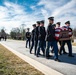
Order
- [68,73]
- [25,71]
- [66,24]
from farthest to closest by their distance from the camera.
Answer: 1. [66,24]
2. [25,71]
3. [68,73]

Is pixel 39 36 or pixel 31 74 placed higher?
pixel 39 36

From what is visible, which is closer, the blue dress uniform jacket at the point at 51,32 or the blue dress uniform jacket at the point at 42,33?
the blue dress uniform jacket at the point at 51,32

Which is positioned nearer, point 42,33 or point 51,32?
point 51,32

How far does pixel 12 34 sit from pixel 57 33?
87.1 m

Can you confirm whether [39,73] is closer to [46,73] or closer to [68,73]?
[46,73]

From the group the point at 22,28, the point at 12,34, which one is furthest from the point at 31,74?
the point at 12,34

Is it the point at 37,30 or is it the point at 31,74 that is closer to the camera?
the point at 31,74

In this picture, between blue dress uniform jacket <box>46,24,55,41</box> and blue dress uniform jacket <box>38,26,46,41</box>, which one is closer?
blue dress uniform jacket <box>46,24,55,41</box>

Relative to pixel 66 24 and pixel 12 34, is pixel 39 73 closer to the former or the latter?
pixel 66 24

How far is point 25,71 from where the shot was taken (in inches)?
280

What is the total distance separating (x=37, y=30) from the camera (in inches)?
448

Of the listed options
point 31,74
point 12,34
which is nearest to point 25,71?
point 31,74

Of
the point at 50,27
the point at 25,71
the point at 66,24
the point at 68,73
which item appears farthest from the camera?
the point at 66,24

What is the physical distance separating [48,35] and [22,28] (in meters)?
70.8
